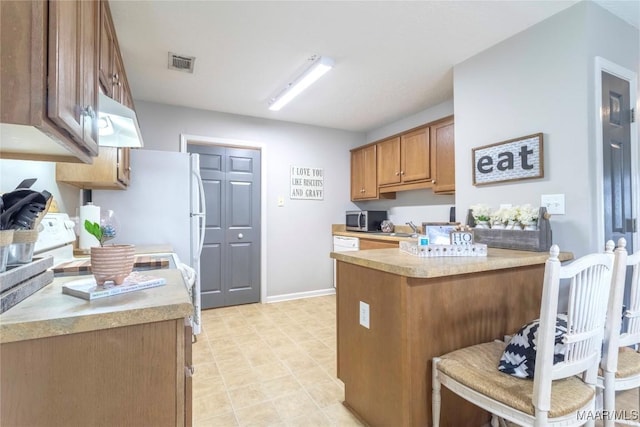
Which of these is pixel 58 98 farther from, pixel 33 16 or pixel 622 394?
pixel 622 394

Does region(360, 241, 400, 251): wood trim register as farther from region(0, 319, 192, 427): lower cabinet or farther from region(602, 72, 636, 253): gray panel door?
region(0, 319, 192, 427): lower cabinet

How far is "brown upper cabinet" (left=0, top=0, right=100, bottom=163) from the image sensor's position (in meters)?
0.65

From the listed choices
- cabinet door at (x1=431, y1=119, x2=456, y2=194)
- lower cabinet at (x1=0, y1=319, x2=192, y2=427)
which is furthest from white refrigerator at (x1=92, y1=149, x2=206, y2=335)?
cabinet door at (x1=431, y1=119, x2=456, y2=194)

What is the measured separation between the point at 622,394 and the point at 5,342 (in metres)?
2.96

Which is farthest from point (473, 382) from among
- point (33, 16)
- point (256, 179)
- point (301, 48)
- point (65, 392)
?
point (256, 179)

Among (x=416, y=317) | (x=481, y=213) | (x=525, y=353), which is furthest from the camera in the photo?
(x=481, y=213)

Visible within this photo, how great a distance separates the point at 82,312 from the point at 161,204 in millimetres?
2197

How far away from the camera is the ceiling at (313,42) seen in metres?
1.91

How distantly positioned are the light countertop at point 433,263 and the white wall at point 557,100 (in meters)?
0.41

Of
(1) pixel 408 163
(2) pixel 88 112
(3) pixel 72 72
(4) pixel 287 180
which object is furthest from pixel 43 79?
(4) pixel 287 180

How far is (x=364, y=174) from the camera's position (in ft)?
14.3

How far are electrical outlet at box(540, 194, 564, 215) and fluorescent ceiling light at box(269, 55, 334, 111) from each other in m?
1.86

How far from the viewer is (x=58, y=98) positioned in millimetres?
730

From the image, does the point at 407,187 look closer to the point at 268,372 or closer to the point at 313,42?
the point at 313,42
